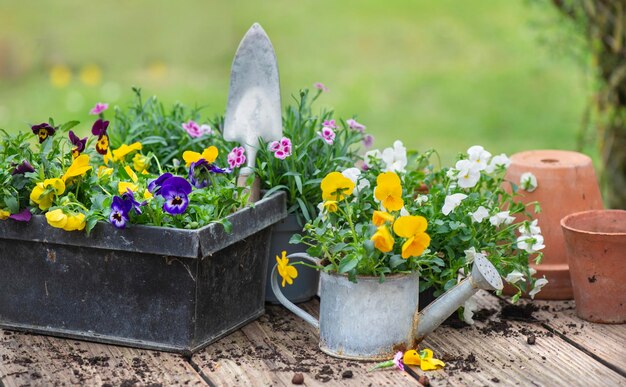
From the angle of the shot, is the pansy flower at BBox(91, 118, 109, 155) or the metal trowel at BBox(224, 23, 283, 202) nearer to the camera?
the pansy flower at BBox(91, 118, 109, 155)

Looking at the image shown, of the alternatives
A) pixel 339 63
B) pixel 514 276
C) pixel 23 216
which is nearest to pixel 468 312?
pixel 514 276

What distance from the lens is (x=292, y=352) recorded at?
6.79 feet

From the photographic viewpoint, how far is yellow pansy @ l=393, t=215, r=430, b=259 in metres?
1.93

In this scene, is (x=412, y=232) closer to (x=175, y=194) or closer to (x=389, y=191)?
(x=389, y=191)

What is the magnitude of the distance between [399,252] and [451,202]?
194mm

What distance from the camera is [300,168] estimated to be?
2.34 metres

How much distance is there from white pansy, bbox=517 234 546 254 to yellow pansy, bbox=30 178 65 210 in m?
1.00

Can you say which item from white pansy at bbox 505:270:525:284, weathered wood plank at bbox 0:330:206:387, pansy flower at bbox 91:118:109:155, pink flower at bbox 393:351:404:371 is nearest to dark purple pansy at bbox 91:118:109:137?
pansy flower at bbox 91:118:109:155

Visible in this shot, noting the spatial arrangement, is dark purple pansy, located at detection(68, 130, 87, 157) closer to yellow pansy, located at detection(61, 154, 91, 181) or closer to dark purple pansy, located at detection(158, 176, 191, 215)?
yellow pansy, located at detection(61, 154, 91, 181)

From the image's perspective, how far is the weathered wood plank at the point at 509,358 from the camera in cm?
191

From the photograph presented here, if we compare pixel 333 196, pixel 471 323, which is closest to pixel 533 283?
pixel 471 323

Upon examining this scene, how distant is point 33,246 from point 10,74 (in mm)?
4419

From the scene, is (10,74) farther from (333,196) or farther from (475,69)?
(333,196)

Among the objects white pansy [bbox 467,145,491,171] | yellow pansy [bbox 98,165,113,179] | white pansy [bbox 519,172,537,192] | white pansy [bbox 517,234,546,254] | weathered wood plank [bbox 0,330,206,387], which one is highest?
white pansy [bbox 467,145,491,171]
